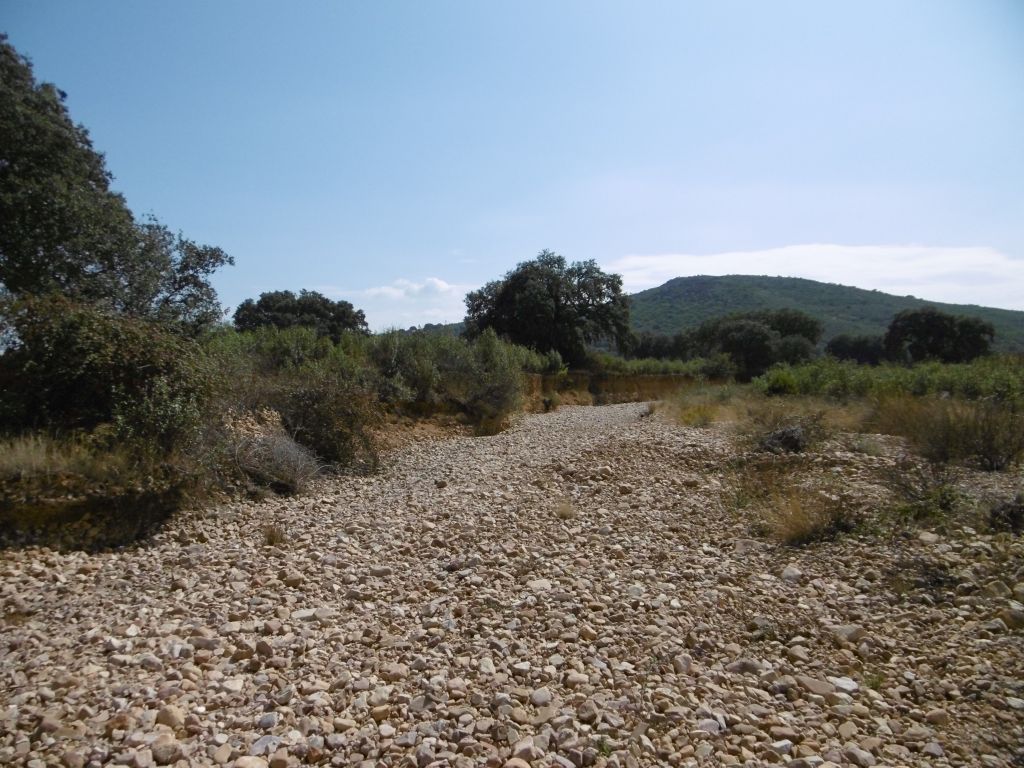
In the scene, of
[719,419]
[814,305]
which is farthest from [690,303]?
[719,419]

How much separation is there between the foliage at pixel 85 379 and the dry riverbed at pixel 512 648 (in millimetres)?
1325

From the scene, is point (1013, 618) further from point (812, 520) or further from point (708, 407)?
point (708, 407)

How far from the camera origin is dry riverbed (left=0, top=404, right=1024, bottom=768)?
2906mm

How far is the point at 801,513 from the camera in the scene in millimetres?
5965

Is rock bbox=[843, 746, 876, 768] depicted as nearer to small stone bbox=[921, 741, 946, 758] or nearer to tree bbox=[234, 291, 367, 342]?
small stone bbox=[921, 741, 946, 758]

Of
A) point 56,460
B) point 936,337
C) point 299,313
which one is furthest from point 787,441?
point 936,337

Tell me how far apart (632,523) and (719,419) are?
32.7 ft

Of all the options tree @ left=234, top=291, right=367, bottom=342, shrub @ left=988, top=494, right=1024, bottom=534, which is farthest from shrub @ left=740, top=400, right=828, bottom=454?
tree @ left=234, top=291, right=367, bottom=342

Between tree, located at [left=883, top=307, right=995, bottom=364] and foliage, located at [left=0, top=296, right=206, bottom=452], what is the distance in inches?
1549

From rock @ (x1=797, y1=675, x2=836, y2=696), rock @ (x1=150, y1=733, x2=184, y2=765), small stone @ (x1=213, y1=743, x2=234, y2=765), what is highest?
rock @ (x1=150, y1=733, x2=184, y2=765)

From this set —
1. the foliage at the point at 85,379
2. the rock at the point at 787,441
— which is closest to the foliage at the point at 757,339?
the rock at the point at 787,441

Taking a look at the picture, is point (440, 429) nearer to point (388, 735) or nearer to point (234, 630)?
point (234, 630)

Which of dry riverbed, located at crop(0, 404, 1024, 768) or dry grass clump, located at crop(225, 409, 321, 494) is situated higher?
dry grass clump, located at crop(225, 409, 321, 494)

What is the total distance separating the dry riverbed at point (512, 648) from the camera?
291 centimetres
